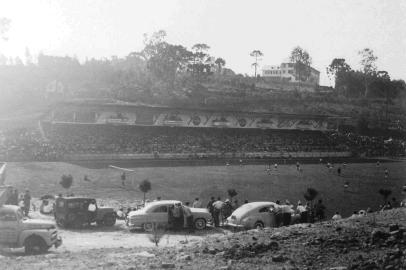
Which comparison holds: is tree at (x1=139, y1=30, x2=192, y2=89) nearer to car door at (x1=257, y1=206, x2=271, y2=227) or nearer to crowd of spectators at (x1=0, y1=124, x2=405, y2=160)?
crowd of spectators at (x1=0, y1=124, x2=405, y2=160)

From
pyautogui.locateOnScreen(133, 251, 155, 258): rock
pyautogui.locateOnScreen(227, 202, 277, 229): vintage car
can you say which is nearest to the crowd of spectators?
pyautogui.locateOnScreen(227, 202, 277, 229): vintage car

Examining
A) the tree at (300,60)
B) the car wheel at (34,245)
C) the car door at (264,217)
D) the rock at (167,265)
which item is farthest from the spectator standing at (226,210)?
the tree at (300,60)

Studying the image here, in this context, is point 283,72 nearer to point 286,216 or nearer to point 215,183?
point 215,183

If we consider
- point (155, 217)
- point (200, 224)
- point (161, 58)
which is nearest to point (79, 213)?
point (155, 217)

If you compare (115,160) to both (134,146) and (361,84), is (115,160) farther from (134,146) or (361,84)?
(361,84)

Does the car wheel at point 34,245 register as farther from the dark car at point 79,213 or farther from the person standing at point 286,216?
the person standing at point 286,216

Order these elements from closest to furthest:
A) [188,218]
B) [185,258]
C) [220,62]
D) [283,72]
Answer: [185,258]
[188,218]
[220,62]
[283,72]
